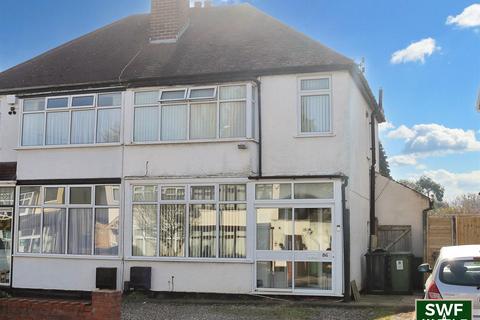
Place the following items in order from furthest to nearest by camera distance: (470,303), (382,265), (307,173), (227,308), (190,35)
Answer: (190,35)
(382,265)
(307,173)
(227,308)
(470,303)

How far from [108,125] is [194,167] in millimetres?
2918

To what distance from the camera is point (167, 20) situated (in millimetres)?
18328

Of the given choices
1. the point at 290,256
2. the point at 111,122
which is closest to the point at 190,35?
the point at 111,122

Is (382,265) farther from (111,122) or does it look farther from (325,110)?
(111,122)

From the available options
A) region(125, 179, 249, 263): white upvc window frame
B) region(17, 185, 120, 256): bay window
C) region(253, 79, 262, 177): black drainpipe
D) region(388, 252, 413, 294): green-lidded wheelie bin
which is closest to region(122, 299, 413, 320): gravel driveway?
region(125, 179, 249, 263): white upvc window frame

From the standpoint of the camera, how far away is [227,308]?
13641 millimetres

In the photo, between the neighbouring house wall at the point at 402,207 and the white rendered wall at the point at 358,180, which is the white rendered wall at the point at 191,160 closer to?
the white rendered wall at the point at 358,180

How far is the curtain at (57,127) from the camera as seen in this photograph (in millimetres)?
16812

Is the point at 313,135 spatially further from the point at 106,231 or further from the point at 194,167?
the point at 106,231

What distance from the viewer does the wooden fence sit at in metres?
17.0

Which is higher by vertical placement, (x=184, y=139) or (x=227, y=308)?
(x=184, y=139)

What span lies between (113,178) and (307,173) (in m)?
5.22

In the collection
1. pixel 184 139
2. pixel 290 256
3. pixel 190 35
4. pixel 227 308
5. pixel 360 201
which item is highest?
pixel 190 35

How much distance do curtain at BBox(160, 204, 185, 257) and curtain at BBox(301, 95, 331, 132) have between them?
3.83 meters
